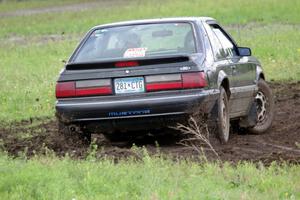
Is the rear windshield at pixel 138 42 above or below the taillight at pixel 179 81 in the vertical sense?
above

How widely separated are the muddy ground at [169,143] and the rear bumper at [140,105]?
1.14 feet

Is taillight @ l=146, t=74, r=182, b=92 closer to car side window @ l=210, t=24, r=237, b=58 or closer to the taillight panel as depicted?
the taillight panel

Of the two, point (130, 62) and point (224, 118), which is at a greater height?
point (130, 62)

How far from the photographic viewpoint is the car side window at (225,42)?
12263 mm

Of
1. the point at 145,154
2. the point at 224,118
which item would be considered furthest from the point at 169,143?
the point at 145,154

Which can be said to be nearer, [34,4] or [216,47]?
[216,47]

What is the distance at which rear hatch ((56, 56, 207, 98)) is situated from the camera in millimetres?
10602

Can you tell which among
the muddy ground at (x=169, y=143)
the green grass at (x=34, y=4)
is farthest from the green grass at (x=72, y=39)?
the green grass at (x=34, y=4)

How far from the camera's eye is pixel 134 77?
1067cm

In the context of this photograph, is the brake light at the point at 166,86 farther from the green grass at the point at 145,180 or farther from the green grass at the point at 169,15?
the green grass at the point at 169,15

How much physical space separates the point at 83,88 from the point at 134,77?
0.58 meters

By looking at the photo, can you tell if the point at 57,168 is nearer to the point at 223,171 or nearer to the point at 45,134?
the point at 223,171

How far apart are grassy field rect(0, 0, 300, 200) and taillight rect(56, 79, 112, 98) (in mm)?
1075

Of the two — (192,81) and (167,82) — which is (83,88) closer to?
(167,82)
